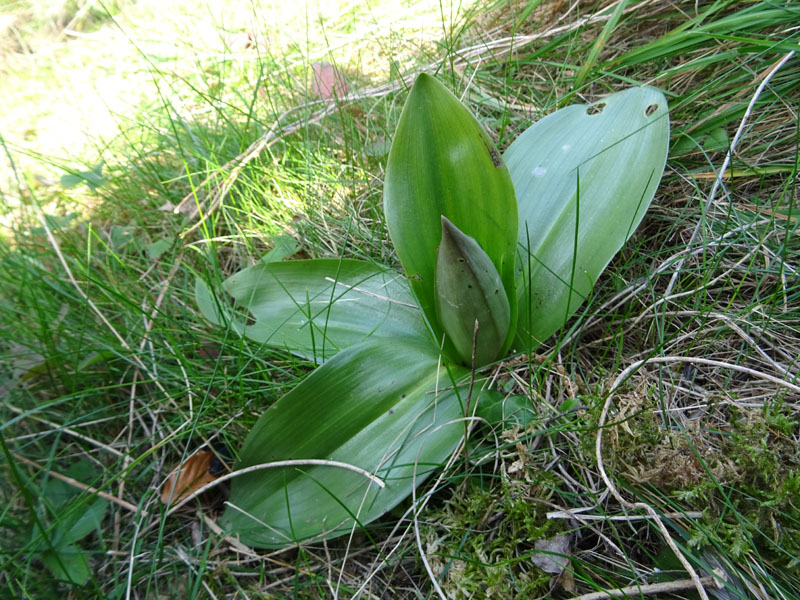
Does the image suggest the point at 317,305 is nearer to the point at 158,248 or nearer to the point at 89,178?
the point at 158,248

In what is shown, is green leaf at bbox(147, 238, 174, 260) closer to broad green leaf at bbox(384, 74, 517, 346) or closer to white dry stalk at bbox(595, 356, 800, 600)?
broad green leaf at bbox(384, 74, 517, 346)

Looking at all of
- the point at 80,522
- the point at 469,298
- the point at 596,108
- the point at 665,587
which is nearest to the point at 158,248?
the point at 80,522

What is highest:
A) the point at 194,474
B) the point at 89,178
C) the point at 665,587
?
the point at 89,178

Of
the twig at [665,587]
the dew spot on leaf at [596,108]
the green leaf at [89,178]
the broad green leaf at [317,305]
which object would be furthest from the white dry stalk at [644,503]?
the green leaf at [89,178]

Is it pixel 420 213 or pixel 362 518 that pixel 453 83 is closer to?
pixel 420 213

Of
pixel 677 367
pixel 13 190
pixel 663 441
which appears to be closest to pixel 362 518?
pixel 663 441

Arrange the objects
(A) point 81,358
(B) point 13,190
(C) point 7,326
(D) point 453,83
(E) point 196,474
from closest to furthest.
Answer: (E) point 196,474
(A) point 81,358
(C) point 7,326
(D) point 453,83
(B) point 13,190
